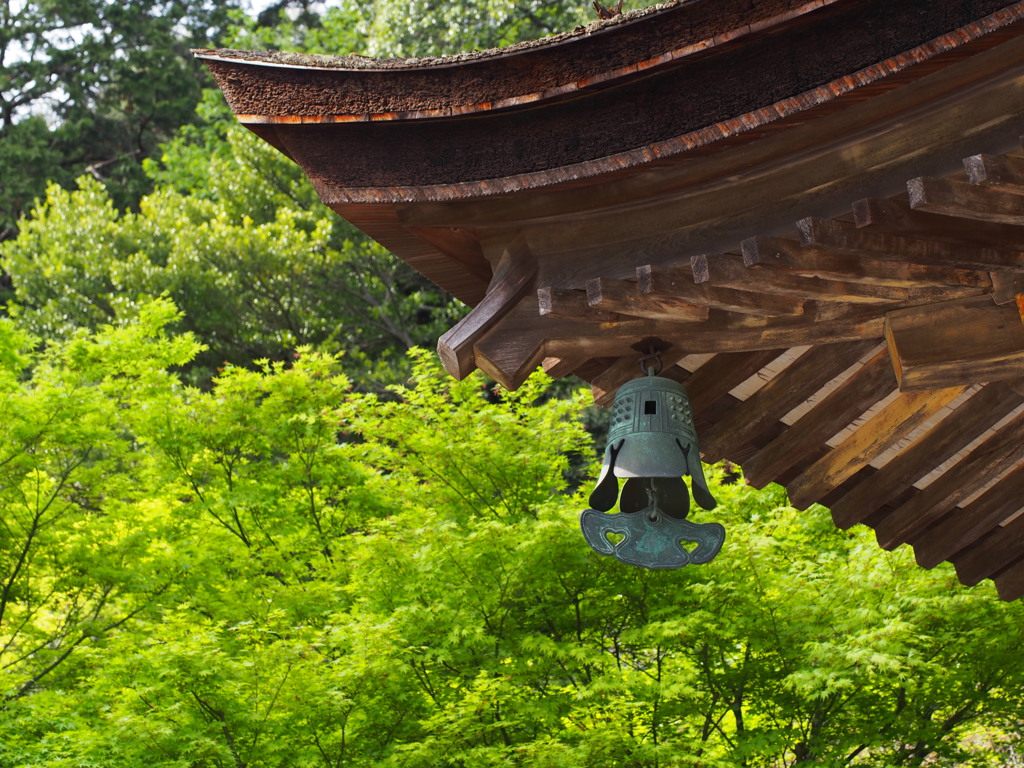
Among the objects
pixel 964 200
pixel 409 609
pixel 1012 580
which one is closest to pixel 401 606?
pixel 409 609

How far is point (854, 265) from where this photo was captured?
5.92ft

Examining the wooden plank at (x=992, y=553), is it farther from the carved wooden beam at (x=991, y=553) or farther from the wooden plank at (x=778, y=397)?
the wooden plank at (x=778, y=397)

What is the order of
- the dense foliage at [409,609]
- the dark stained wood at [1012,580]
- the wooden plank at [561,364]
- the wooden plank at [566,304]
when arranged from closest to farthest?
1. the wooden plank at [566,304]
2. the wooden plank at [561,364]
3. the dark stained wood at [1012,580]
4. the dense foliage at [409,609]

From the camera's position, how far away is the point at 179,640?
5.53m

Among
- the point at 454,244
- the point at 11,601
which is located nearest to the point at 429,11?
the point at 11,601

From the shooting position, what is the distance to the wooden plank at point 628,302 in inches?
74.3

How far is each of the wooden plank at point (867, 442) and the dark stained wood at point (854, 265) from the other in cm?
52

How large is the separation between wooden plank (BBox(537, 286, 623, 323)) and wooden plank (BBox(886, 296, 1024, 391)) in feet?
1.82

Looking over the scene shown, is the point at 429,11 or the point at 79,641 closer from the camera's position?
the point at 79,641

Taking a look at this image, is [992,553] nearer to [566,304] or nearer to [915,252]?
[915,252]

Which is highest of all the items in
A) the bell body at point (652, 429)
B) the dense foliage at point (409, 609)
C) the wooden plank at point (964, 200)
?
the wooden plank at point (964, 200)

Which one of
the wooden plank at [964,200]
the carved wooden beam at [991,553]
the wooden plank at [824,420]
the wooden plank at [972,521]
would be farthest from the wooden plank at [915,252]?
the carved wooden beam at [991,553]

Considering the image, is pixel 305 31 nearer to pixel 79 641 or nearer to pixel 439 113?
pixel 79 641

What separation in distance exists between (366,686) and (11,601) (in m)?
3.67
